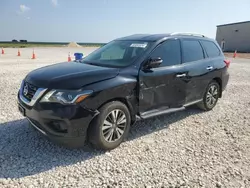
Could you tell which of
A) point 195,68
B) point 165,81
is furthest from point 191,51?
point 165,81

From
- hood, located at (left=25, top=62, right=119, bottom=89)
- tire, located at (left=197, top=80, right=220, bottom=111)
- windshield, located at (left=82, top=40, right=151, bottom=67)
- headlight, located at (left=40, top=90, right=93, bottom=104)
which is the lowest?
tire, located at (left=197, top=80, right=220, bottom=111)

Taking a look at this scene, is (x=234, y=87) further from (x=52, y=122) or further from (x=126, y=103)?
(x=52, y=122)

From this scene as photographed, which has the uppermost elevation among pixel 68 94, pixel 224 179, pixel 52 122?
pixel 68 94

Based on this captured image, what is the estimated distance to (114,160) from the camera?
3.33 m

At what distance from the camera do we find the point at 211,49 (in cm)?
570

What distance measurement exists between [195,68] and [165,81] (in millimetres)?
1099

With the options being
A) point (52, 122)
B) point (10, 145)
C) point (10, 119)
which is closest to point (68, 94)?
A: point (52, 122)

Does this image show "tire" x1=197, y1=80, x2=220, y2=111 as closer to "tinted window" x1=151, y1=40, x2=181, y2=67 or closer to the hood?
"tinted window" x1=151, y1=40, x2=181, y2=67

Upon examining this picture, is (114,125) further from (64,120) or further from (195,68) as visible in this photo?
(195,68)

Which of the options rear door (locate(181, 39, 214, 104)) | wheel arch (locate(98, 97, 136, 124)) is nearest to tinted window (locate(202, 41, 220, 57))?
rear door (locate(181, 39, 214, 104))

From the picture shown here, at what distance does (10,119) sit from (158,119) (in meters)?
3.11

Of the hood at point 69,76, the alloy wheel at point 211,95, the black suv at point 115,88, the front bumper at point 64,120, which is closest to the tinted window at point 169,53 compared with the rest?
the black suv at point 115,88

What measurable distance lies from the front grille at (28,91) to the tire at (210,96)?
3.88 metres

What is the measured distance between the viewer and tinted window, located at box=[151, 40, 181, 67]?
167 inches
